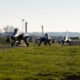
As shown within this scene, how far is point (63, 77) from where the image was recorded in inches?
769

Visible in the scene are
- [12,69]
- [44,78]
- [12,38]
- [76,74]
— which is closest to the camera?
[44,78]

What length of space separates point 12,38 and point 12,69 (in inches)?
1346

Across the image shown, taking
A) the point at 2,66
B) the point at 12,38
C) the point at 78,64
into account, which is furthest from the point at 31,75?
the point at 12,38

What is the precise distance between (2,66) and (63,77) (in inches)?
201

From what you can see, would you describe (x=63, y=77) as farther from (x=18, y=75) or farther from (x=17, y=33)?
(x=17, y=33)

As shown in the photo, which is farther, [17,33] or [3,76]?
[17,33]

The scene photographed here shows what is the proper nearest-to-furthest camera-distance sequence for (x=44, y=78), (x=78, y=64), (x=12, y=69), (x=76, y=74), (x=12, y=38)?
(x=44, y=78) → (x=76, y=74) → (x=12, y=69) → (x=78, y=64) → (x=12, y=38)

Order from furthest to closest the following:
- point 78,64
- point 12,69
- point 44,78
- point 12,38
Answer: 1. point 12,38
2. point 78,64
3. point 12,69
4. point 44,78

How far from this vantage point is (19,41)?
56.8 m

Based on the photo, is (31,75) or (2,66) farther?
(2,66)

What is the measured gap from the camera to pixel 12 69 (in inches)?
869

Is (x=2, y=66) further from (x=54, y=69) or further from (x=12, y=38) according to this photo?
(x=12, y=38)

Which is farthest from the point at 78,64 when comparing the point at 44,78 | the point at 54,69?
the point at 44,78

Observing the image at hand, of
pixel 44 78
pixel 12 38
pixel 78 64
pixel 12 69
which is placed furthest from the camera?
pixel 12 38
